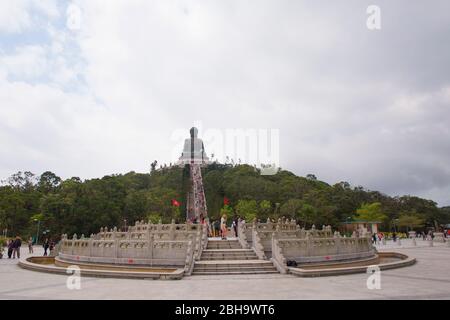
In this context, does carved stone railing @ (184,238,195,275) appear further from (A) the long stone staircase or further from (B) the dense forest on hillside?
(B) the dense forest on hillside

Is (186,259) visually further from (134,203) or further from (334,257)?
(134,203)

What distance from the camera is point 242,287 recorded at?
1226 cm

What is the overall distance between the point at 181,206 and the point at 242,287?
6499 centimetres

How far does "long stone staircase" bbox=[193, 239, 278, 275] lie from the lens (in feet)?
54.1

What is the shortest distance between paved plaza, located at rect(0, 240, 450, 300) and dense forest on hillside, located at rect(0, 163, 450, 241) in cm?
3330

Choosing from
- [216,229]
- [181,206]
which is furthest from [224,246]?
[181,206]

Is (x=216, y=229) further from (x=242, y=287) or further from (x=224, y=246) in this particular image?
(x=242, y=287)

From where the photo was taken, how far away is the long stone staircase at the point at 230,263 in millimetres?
16484

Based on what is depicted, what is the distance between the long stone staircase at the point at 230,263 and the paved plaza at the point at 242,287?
3.67 ft

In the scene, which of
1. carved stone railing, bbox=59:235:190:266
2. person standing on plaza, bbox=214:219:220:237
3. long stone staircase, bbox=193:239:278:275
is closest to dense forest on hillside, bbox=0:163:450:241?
person standing on plaza, bbox=214:219:220:237

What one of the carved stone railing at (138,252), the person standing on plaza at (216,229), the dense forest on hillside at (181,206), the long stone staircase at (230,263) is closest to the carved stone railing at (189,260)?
the carved stone railing at (138,252)

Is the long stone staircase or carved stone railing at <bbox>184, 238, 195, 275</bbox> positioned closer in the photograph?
carved stone railing at <bbox>184, 238, 195, 275</bbox>
